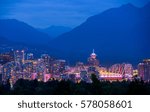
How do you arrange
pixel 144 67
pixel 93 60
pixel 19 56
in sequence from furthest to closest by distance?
pixel 93 60 < pixel 19 56 < pixel 144 67

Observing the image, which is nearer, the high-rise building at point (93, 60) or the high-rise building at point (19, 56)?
the high-rise building at point (19, 56)

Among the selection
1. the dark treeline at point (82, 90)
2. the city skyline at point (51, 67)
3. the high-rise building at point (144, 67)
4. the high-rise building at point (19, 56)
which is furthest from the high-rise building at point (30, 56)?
the dark treeline at point (82, 90)

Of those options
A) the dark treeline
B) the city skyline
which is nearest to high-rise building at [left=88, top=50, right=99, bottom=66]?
the city skyline

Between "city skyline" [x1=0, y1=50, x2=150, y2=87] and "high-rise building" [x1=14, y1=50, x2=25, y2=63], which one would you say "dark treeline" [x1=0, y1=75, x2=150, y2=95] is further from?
"high-rise building" [x1=14, y1=50, x2=25, y2=63]

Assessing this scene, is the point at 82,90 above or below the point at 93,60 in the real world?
below

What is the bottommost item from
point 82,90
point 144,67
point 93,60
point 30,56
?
point 82,90

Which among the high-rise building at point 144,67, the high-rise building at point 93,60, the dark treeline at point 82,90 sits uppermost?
the high-rise building at point 93,60

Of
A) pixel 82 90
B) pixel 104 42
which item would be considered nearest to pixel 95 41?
pixel 104 42

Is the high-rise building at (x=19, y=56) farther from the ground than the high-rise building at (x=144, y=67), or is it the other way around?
the high-rise building at (x=19, y=56)

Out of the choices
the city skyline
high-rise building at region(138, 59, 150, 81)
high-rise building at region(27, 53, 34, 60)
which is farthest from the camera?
high-rise building at region(27, 53, 34, 60)

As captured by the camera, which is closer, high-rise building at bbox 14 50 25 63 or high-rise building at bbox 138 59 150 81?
high-rise building at bbox 138 59 150 81

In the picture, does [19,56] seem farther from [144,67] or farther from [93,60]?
[144,67]

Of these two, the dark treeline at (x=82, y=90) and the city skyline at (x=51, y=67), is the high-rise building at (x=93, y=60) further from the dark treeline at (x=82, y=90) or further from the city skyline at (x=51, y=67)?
the dark treeline at (x=82, y=90)

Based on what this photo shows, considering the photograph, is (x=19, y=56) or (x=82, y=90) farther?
(x=19, y=56)
